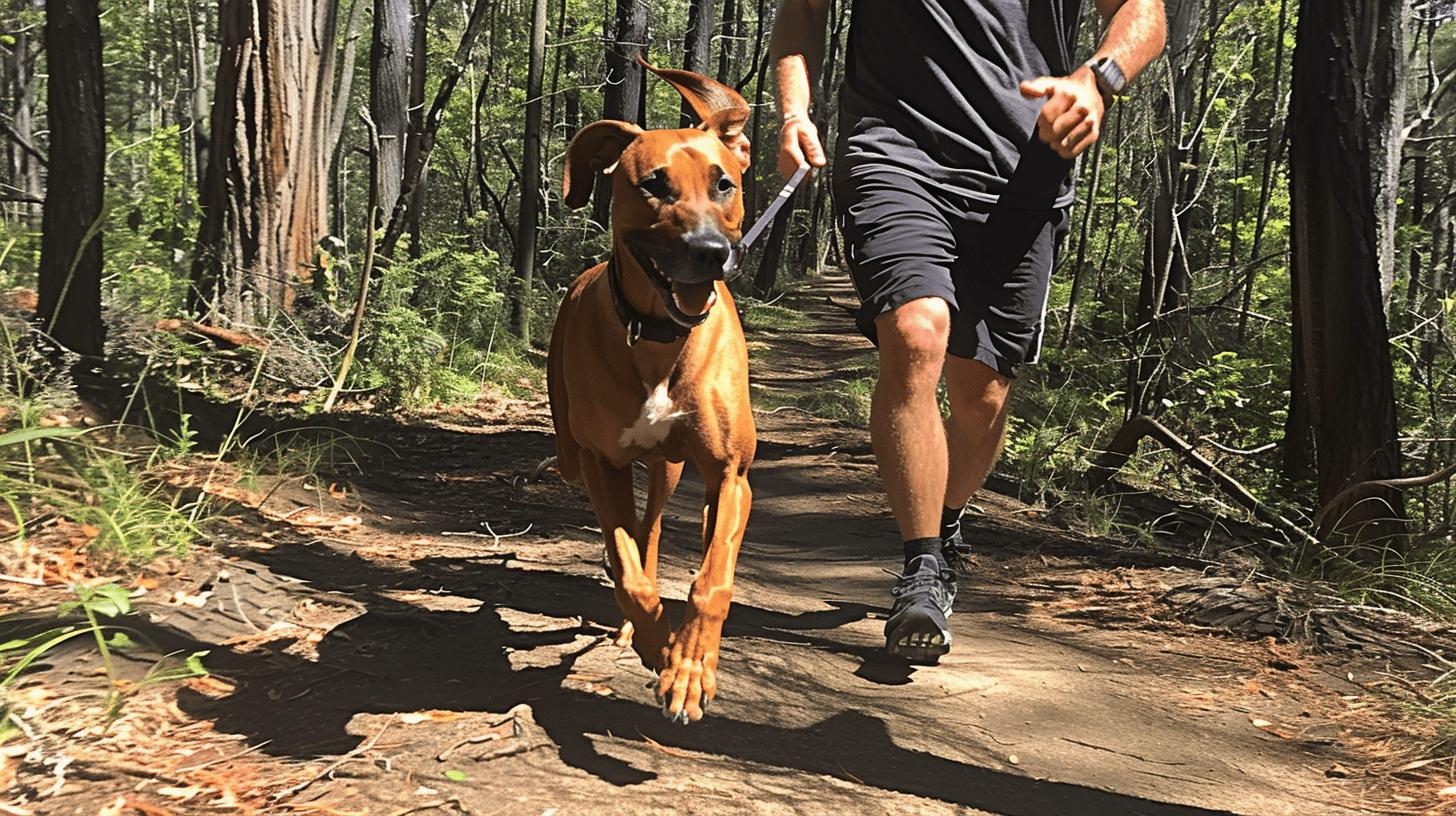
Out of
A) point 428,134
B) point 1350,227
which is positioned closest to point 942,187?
point 1350,227

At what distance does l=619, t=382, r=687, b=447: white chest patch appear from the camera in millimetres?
2852

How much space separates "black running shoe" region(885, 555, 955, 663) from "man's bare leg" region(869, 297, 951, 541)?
161mm

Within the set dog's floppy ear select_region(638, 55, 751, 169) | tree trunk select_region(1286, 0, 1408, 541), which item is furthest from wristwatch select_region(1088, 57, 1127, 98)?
tree trunk select_region(1286, 0, 1408, 541)

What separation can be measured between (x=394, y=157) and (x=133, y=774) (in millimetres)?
11228

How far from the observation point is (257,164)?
23.7 ft

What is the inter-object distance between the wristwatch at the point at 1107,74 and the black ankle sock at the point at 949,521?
5.35 feet

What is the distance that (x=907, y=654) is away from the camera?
122 inches

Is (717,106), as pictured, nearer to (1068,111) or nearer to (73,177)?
(1068,111)

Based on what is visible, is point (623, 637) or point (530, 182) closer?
point (623, 637)

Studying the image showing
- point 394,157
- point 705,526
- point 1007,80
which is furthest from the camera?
point 394,157

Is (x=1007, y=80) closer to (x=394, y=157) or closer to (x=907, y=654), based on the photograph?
(x=907, y=654)

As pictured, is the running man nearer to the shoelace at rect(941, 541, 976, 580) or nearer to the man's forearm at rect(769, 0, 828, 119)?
the man's forearm at rect(769, 0, 828, 119)

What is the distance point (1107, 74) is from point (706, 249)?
1.52 m

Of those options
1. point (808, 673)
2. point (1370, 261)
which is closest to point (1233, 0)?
point (1370, 261)
